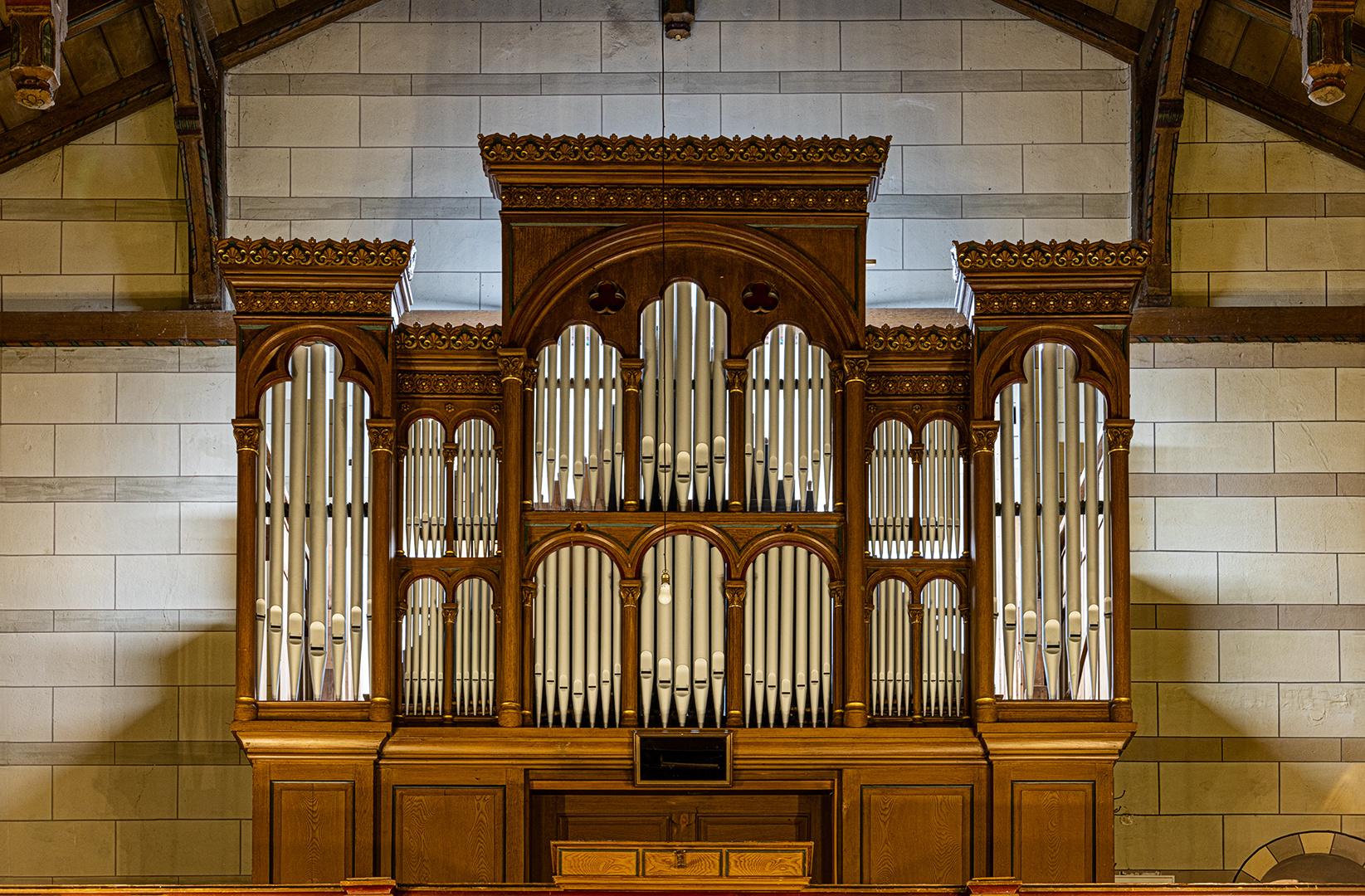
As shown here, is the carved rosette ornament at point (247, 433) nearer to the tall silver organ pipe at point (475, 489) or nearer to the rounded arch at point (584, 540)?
the tall silver organ pipe at point (475, 489)

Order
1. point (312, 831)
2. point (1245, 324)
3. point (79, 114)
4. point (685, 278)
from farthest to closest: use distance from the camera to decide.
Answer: point (79, 114), point (1245, 324), point (685, 278), point (312, 831)

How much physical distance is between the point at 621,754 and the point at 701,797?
0.59 metres

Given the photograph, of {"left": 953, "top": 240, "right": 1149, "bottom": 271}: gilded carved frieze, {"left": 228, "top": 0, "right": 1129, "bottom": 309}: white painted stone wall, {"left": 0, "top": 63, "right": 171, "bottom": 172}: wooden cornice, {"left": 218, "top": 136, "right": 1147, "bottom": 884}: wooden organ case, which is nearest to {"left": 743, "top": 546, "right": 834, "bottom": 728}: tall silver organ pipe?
{"left": 218, "top": 136, "right": 1147, "bottom": 884}: wooden organ case

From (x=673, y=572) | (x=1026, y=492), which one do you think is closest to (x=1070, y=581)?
(x=1026, y=492)

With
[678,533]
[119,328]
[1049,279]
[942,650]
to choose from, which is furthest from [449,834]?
[1049,279]

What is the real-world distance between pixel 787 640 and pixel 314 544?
255 cm

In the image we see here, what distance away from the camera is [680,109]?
10.9m

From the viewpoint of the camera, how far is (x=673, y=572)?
9.13m

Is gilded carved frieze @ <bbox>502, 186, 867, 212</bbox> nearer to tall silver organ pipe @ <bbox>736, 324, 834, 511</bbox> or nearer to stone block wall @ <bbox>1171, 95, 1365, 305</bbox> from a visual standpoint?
tall silver organ pipe @ <bbox>736, 324, 834, 511</bbox>

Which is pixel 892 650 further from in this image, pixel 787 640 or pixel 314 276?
pixel 314 276

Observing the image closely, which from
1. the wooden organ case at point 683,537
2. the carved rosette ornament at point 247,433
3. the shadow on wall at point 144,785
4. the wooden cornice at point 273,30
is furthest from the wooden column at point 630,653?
the wooden cornice at point 273,30

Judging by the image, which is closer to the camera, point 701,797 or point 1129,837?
point 701,797

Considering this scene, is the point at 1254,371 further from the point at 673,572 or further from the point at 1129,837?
the point at 673,572

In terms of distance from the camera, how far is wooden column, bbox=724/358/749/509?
30.0ft
